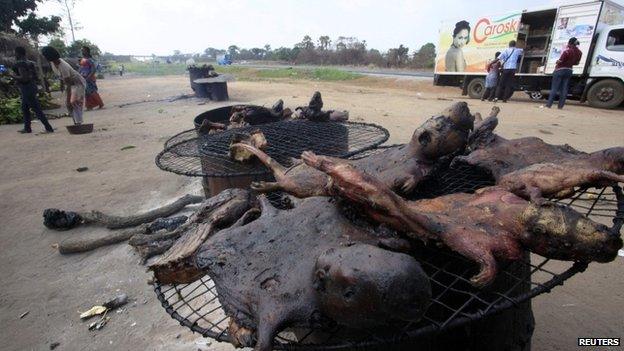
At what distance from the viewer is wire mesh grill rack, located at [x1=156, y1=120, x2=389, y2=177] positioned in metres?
3.09

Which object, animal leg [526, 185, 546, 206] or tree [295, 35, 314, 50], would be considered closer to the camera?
animal leg [526, 185, 546, 206]

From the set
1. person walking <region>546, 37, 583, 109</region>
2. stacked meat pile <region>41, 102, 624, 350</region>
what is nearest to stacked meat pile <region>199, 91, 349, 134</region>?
stacked meat pile <region>41, 102, 624, 350</region>

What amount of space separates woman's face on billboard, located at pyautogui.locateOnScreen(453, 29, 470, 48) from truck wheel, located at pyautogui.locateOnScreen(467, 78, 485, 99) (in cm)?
181

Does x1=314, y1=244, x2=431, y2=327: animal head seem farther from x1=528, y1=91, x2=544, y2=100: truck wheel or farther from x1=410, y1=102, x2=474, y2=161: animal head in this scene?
x1=528, y1=91, x2=544, y2=100: truck wheel

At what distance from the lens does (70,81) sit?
945 cm

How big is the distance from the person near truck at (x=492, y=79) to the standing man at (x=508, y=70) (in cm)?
19

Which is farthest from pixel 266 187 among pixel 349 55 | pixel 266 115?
pixel 349 55

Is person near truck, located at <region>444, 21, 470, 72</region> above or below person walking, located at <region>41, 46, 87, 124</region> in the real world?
above

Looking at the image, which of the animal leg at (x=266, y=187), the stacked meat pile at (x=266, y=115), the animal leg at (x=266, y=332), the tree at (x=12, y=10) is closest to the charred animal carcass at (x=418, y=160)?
the animal leg at (x=266, y=187)

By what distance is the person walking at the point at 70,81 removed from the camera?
9070 mm

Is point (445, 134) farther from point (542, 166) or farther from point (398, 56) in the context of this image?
point (398, 56)

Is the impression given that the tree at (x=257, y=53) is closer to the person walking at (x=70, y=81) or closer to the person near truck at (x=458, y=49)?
the person near truck at (x=458, y=49)

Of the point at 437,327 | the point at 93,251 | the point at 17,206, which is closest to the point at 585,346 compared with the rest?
the point at 437,327

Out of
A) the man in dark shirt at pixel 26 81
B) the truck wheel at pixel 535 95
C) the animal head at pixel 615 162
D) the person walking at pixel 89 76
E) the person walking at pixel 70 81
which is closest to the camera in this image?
the animal head at pixel 615 162
